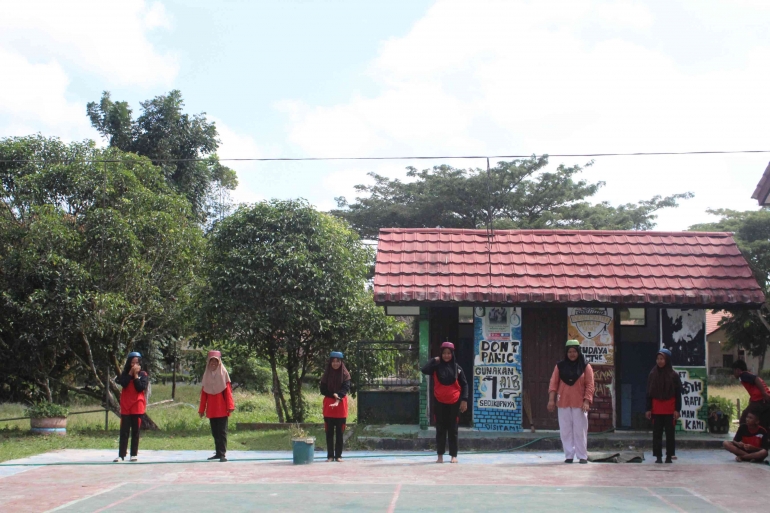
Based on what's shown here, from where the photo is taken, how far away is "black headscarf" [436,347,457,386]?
11.3 m

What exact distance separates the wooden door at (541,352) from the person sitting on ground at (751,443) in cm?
335

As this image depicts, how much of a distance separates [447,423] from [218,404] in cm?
336

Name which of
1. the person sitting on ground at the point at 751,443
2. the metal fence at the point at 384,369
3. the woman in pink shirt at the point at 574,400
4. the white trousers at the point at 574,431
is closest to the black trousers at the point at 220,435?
the metal fence at the point at 384,369

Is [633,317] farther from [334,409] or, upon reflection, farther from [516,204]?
[516,204]

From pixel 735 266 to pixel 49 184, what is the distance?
1409cm

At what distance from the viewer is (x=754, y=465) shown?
443 inches

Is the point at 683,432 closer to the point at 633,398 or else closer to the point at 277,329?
the point at 633,398

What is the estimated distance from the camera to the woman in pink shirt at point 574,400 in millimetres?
11297

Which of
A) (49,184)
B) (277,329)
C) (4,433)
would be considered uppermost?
(49,184)

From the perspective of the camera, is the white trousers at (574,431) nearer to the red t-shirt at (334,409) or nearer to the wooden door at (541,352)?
the wooden door at (541,352)

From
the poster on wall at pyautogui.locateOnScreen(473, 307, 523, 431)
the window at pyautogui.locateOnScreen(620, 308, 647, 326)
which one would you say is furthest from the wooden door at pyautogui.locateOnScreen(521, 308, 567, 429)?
the window at pyautogui.locateOnScreen(620, 308, 647, 326)

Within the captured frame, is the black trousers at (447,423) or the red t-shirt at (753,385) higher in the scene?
the red t-shirt at (753,385)

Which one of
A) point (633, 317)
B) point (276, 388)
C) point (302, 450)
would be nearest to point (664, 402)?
point (633, 317)

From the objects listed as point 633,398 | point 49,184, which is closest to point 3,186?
point 49,184
